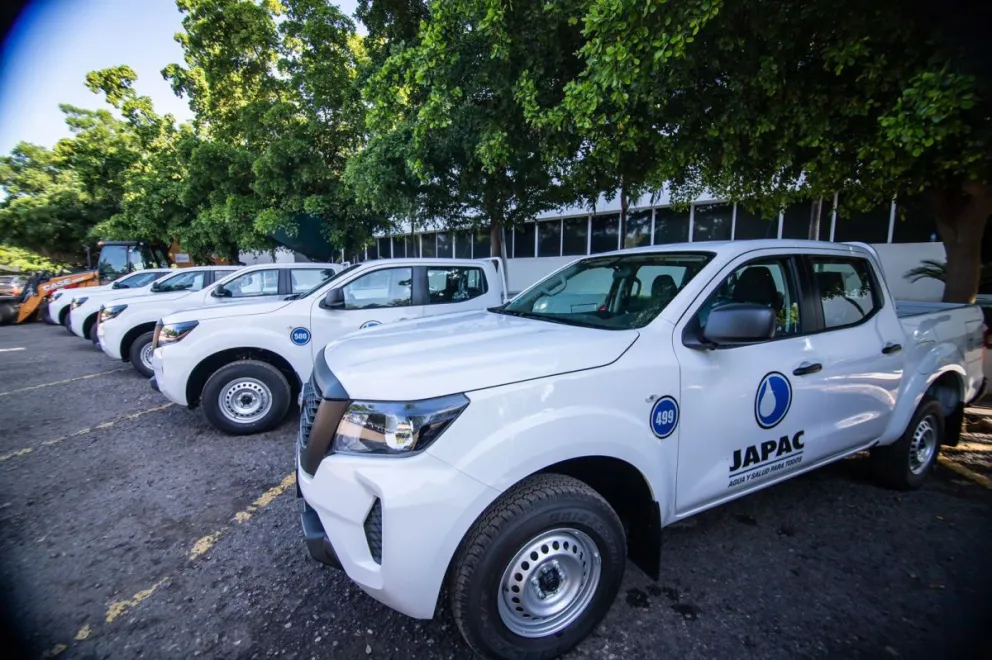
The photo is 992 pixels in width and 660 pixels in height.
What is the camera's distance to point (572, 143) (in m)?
6.93

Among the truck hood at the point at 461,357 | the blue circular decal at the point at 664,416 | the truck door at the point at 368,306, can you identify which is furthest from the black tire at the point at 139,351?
the blue circular decal at the point at 664,416

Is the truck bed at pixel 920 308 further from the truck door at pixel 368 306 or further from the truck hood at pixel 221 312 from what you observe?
the truck hood at pixel 221 312

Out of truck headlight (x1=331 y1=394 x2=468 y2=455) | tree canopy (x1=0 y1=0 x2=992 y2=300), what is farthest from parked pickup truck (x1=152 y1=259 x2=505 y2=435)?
truck headlight (x1=331 y1=394 x2=468 y2=455)

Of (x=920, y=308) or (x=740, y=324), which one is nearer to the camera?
(x=740, y=324)

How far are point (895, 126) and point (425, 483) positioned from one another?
4.93m

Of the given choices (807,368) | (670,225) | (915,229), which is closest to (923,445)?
(807,368)

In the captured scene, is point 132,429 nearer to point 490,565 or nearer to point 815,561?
point 490,565

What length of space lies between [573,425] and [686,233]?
12.9m

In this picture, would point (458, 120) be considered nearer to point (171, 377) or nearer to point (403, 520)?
point (171, 377)

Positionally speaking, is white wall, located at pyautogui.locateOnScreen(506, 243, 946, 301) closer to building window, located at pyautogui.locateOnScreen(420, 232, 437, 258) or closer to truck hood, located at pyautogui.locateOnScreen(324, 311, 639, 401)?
truck hood, located at pyautogui.locateOnScreen(324, 311, 639, 401)

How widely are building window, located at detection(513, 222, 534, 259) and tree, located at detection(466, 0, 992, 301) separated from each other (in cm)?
1028

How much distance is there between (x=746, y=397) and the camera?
7.98 feet

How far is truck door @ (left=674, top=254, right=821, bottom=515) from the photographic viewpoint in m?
2.30

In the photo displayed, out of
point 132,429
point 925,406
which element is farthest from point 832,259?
point 132,429
